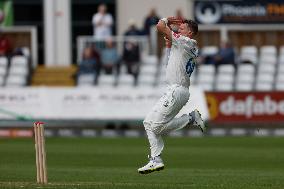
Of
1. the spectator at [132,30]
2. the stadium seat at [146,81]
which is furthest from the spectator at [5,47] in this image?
the stadium seat at [146,81]

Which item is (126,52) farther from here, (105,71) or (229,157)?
(229,157)

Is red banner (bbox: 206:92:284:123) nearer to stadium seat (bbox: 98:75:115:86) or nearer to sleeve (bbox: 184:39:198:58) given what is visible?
stadium seat (bbox: 98:75:115:86)

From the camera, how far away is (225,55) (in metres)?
27.7

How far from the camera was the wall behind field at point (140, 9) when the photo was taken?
103 feet

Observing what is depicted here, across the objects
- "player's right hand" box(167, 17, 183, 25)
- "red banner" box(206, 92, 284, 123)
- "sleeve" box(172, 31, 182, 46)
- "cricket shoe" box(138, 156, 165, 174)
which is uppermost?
"player's right hand" box(167, 17, 183, 25)

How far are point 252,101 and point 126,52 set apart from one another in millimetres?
3500

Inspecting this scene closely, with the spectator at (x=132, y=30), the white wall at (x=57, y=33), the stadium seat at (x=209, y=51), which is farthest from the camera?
the white wall at (x=57, y=33)

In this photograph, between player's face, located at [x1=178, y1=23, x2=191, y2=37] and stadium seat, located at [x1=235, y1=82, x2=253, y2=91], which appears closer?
player's face, located at [x1=178, y1=23, x2=191, y2=37]

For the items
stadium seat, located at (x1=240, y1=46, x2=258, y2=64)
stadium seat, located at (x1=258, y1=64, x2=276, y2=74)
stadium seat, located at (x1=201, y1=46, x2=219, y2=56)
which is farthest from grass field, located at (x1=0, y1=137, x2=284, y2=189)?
stadium seat, located at (x1=201, y1=46, x2=219, y2=56)

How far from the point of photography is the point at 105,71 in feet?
92.7

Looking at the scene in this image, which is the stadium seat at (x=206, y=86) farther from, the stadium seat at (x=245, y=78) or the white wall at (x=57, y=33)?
the white wall at (x=57, y=33)

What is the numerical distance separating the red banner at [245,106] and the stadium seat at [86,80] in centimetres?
297

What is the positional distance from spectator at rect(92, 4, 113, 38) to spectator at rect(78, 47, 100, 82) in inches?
40.3

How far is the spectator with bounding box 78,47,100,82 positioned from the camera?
92.2 feet
